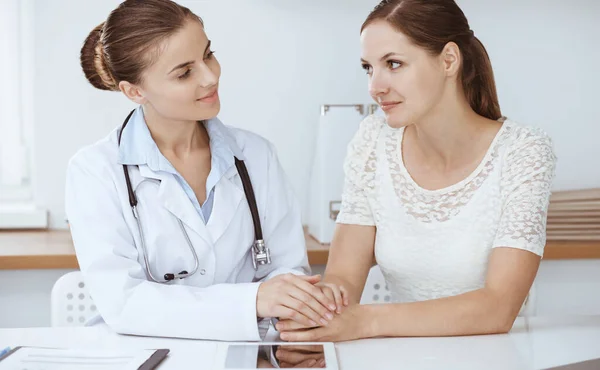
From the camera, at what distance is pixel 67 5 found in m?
2.61

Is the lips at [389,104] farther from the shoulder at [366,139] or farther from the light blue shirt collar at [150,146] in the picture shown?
the light blue shirt collar at [150,146]

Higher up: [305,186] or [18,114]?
[18,114]

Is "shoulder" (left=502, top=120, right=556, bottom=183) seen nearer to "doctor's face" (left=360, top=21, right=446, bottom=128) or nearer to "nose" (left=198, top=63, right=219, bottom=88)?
"doctor's face" (left=360, top=21, right=446, bottom=128)

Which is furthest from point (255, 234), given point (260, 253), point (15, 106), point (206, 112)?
point (15, 106)

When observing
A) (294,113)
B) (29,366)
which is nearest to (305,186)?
(294,113)

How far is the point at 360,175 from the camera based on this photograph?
1944mm

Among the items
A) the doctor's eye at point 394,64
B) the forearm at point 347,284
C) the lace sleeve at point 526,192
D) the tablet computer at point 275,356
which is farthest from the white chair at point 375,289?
the tablet computer at point 275,356

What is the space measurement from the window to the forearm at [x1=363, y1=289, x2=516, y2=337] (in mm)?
1566

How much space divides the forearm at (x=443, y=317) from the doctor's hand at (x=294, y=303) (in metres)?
0.08

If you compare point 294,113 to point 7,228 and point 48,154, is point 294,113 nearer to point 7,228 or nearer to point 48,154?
point 48,154

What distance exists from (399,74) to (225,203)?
453 millimetres

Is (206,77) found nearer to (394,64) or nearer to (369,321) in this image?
(394,64)

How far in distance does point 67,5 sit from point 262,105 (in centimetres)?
67

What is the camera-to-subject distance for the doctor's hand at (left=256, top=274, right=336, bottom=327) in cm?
152
